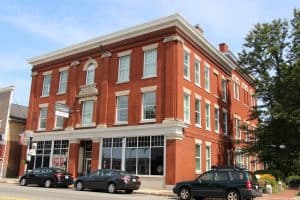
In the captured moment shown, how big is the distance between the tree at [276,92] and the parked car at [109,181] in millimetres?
16494

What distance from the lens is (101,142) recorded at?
3120cm

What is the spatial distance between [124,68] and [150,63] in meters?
2.86

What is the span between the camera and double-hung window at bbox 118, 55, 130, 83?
31688mm

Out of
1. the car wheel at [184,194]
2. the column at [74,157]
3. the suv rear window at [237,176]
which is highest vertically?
the column at [74,157]

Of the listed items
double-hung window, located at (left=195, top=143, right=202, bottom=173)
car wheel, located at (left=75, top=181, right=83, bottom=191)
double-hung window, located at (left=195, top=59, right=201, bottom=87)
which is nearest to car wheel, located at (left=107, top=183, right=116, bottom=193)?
car wheel, located at (left=75, top=181, right=83, bottom=191)

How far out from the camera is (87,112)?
33.6 m

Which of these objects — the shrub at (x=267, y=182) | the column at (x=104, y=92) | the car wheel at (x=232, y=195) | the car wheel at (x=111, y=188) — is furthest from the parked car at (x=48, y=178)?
the shrub at (x=267, y=182)

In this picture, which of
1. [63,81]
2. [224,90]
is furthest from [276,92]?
[63,81]

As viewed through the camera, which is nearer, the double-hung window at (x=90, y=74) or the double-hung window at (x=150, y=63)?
the double-hung window at (x=150, y=63)

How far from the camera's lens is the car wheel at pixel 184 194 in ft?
64.5

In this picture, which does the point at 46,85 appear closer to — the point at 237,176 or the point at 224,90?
the point at 224,90

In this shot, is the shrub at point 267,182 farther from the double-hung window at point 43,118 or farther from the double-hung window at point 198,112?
the double-hung window at point 43,118

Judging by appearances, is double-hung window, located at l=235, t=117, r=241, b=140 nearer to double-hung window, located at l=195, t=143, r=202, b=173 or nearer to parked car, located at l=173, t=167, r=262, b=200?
double-hung window, located at l=195, t=143, r=202, b=173

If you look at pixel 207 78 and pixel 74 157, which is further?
pixel 207 78
